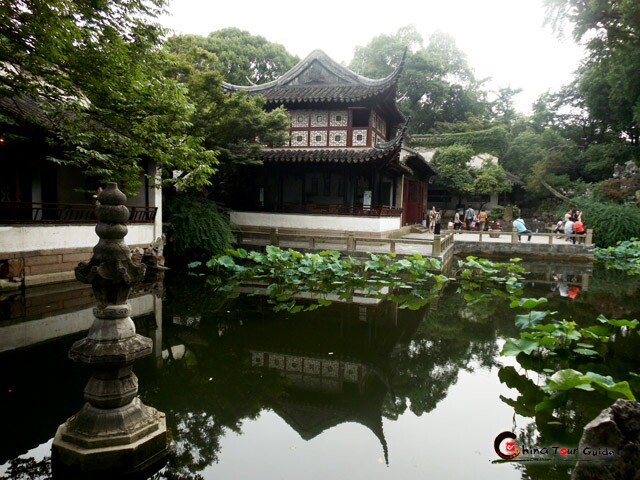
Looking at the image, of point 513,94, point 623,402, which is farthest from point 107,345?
point 513,94

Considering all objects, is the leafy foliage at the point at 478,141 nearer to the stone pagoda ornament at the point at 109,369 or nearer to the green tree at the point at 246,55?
the green tree at the point at 246,55

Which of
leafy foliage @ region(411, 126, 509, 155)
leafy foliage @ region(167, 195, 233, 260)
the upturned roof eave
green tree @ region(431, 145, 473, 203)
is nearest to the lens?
leafy foliage @ region(167, 195, 233, 260)

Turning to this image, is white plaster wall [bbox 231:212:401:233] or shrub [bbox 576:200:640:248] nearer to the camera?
white plaster wall [bbox 231:212:401:233]

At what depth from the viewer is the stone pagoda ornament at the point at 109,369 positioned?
9.36ft

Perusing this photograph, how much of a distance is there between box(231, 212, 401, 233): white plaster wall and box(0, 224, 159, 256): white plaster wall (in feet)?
21.2

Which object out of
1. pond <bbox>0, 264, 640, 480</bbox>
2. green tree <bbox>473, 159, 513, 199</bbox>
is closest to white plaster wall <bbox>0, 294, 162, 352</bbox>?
pond <bbox>0, 264, 640, 480</bbox>

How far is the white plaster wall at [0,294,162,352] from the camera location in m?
5.70

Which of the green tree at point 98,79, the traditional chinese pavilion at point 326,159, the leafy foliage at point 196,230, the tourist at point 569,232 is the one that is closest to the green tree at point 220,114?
the traditional chinese pavilion at point 326,159

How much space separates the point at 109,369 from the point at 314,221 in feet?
45.7

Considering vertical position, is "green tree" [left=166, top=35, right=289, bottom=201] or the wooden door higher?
"green tree" [left=166, top=35, right=289, bottom=201]

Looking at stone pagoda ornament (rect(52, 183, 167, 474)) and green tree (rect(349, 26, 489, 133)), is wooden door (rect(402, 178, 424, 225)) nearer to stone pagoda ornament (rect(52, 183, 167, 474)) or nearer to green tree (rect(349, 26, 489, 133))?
green tree (rect(349, 26, 489, 133))

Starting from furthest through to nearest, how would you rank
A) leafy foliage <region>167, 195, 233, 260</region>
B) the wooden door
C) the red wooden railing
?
the wooden door < leafy foliage <region>167, 195, 233, 260</region> < the red wooden railing

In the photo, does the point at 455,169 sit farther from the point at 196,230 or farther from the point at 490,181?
the point at 196,230

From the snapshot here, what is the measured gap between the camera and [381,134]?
18.9m
